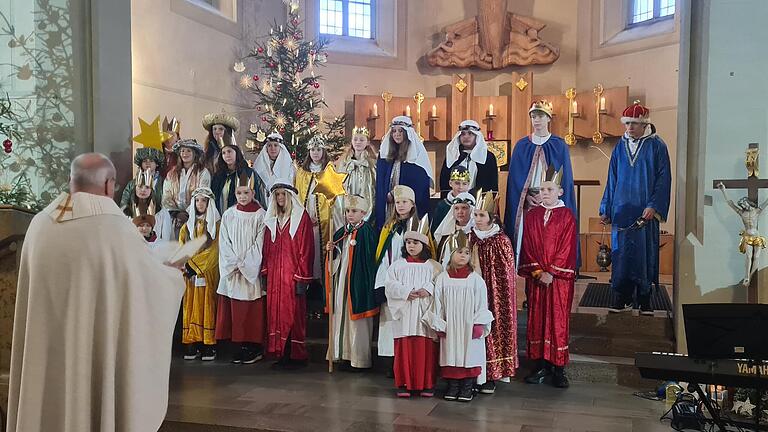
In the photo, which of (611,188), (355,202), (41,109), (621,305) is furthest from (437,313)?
(41,109)

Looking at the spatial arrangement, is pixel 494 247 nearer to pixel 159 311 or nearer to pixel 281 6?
pixel 159 311

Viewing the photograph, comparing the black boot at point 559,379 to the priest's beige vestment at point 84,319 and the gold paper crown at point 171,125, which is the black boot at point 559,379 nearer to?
the priest's beige vestment at point 84,319

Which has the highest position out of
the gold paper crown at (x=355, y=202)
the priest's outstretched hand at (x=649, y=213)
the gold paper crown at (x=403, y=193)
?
the gold paper crown at (x=403, y=193)

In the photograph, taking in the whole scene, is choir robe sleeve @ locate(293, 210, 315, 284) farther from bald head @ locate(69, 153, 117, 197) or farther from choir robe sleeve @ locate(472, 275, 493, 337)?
bald head @ locate(69, 153, 117, 197)

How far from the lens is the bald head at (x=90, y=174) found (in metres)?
2.97

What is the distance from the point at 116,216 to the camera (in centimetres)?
309

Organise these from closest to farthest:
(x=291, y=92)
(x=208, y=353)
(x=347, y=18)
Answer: (x=208, y=353) → (x=291, y=92) → (x=347, y=18)

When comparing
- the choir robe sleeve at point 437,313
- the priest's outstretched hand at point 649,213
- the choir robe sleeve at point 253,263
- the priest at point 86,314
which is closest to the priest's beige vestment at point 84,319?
the priest at point 86,314

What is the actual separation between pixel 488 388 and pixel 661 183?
2.42 meters

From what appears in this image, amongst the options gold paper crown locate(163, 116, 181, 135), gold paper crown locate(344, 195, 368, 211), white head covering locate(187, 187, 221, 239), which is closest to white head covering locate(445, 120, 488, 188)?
gold paper crown locate(344, 195, 368, 211)

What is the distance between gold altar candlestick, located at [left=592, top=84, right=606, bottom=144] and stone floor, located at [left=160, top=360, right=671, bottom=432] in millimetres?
5564

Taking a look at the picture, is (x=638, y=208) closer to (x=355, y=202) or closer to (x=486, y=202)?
(x=486, y=202)

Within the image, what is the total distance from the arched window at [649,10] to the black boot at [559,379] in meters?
7.13

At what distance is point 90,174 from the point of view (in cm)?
297
